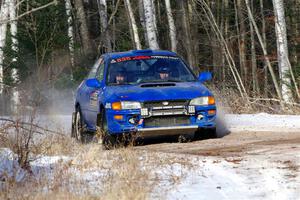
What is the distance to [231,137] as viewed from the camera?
12844mm

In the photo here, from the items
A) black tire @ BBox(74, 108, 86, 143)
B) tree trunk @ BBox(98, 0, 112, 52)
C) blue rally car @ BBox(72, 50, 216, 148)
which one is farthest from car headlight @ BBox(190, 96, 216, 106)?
tree trunk @ BBox(98, 0, 112, 52)

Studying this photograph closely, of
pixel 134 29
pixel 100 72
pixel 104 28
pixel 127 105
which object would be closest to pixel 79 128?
pixel 100 72

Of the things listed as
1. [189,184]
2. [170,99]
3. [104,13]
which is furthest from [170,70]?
[104,13]

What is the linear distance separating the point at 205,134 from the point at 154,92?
49.8 inches

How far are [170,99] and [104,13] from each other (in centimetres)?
2151

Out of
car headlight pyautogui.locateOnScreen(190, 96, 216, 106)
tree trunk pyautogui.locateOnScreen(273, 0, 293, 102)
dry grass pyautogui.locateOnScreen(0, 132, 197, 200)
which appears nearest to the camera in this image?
dry grass pyautogui.locateOnScreen(0, 132, 197, 200)

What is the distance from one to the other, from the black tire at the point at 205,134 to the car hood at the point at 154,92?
0.65 meters

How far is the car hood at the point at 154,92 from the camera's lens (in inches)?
467

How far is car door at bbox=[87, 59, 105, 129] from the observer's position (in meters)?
12.8

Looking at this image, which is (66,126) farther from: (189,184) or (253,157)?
(189,184)

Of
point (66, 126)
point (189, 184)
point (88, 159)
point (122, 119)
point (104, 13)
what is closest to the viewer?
point (189, 184)

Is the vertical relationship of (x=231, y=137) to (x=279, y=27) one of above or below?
below

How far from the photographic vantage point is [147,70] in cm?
1302

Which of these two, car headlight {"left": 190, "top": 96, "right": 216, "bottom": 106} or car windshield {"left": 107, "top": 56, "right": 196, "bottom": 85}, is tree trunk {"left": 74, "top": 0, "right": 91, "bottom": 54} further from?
car headlight {"left": 190, "top": 96, "right": 216, "bottom": 106}
